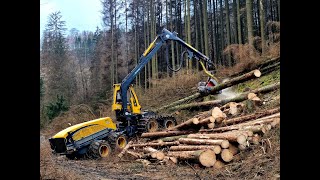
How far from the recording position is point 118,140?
442cm

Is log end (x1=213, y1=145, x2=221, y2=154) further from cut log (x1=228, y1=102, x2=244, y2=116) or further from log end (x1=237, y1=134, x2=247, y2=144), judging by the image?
cut log (x1=228, y1=102, x2=244, y2=116)

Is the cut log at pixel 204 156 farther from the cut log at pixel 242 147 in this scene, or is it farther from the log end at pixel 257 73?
the log end at pixel 257 73

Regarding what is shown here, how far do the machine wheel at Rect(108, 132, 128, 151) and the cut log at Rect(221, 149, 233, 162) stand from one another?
43.2 inches

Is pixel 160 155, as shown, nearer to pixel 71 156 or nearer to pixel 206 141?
pixel 206 141

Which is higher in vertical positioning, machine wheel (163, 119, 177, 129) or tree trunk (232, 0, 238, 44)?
tree trunk (232, 0, 238, 44)

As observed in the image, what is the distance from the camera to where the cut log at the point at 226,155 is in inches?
147

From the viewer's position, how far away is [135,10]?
4.43 meters

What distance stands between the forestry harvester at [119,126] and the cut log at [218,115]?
1.42 feet

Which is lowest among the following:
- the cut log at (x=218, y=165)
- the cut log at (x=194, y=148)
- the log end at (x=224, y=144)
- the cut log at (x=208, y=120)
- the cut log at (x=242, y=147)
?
the cut log at (x=218, y=165)

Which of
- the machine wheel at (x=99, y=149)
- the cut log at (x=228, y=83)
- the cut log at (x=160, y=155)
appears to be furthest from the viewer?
the machine wheel at (x=99, y=149)

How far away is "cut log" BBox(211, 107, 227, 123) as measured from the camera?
13.0 ft

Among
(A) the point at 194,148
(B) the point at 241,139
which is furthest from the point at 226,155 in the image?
(A) the point at 194,148

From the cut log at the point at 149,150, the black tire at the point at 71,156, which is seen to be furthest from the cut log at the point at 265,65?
the black tire at the point at 71,156

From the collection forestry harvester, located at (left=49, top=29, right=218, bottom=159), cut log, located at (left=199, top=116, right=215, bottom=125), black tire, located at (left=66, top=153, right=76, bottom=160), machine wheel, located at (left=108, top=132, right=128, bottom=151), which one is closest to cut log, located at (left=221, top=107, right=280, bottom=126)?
cut log, located at (left=199, top=116, right=215, bottom=125)
